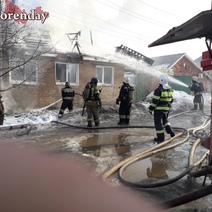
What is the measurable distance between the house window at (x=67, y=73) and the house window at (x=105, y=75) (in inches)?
56.0

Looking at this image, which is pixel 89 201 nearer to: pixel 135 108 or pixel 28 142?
pixel 28 142

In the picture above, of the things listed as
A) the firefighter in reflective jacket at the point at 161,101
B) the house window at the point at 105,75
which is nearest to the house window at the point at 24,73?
the house window at the point at 105,75

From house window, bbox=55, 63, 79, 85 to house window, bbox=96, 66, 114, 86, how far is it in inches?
56.0

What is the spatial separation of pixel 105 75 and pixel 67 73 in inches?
102

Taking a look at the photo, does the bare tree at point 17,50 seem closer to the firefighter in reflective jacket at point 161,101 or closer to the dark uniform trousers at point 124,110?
the dark uniform trousers at point 124,110

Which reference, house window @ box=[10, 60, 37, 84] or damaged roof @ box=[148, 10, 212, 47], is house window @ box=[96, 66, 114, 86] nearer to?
house window @ box=[10, 60, 37, 84]

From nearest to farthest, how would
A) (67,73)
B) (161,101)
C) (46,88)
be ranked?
(161,101), (46,88), (67,73)

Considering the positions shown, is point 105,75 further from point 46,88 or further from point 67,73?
point 46,88

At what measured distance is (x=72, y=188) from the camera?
1067mm

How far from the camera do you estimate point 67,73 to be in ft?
39.3

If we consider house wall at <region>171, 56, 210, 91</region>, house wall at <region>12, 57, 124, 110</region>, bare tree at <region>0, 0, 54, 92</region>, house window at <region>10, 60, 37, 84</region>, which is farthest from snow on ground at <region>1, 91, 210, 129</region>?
house wall at <region>171, 56, 210, 91</region>

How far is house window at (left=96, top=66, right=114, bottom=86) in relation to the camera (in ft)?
43.9

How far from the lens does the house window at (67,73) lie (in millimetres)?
11805

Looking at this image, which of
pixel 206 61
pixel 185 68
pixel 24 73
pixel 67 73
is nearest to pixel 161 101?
pixel 206 61
